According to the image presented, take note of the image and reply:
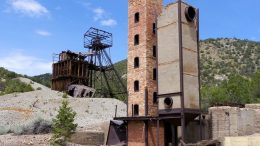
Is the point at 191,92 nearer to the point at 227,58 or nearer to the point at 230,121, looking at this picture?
the point at 230,121

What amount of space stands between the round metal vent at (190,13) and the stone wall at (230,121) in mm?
7366

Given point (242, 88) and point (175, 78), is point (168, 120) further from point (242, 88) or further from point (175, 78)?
point (242, 88)

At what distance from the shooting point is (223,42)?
459 feet

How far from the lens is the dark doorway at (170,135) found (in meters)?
30.7

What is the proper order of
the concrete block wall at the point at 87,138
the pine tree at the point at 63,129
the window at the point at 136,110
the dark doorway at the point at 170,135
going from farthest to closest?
the window at the point at 136,110, the concrete block wall at the point at 87,138, the dark doorway at the point at 170,135, the pine tree at the point at 63,129

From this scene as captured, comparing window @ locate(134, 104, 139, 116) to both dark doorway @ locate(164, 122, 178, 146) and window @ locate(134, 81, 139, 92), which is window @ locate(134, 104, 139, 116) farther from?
dark doorway @ locate(164, 122, 178, 146)

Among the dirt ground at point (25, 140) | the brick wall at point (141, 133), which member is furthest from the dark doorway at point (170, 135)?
the dirt ground at point (25, 140)

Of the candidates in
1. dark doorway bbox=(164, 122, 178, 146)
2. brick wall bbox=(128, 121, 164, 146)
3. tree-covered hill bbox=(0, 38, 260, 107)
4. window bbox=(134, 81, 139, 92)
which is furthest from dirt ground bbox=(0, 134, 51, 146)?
tree-covered hill bbox=(0, 38, 260, 107)

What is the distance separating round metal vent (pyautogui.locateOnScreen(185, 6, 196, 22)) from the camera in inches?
1158

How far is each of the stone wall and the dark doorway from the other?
316cm

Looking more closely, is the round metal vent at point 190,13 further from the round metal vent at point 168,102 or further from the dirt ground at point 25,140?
the dirt ground at point 25,140

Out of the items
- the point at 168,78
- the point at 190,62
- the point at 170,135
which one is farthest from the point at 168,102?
the point at 170,135

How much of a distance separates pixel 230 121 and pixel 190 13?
357 inches

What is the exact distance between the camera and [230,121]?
28.5 meters
